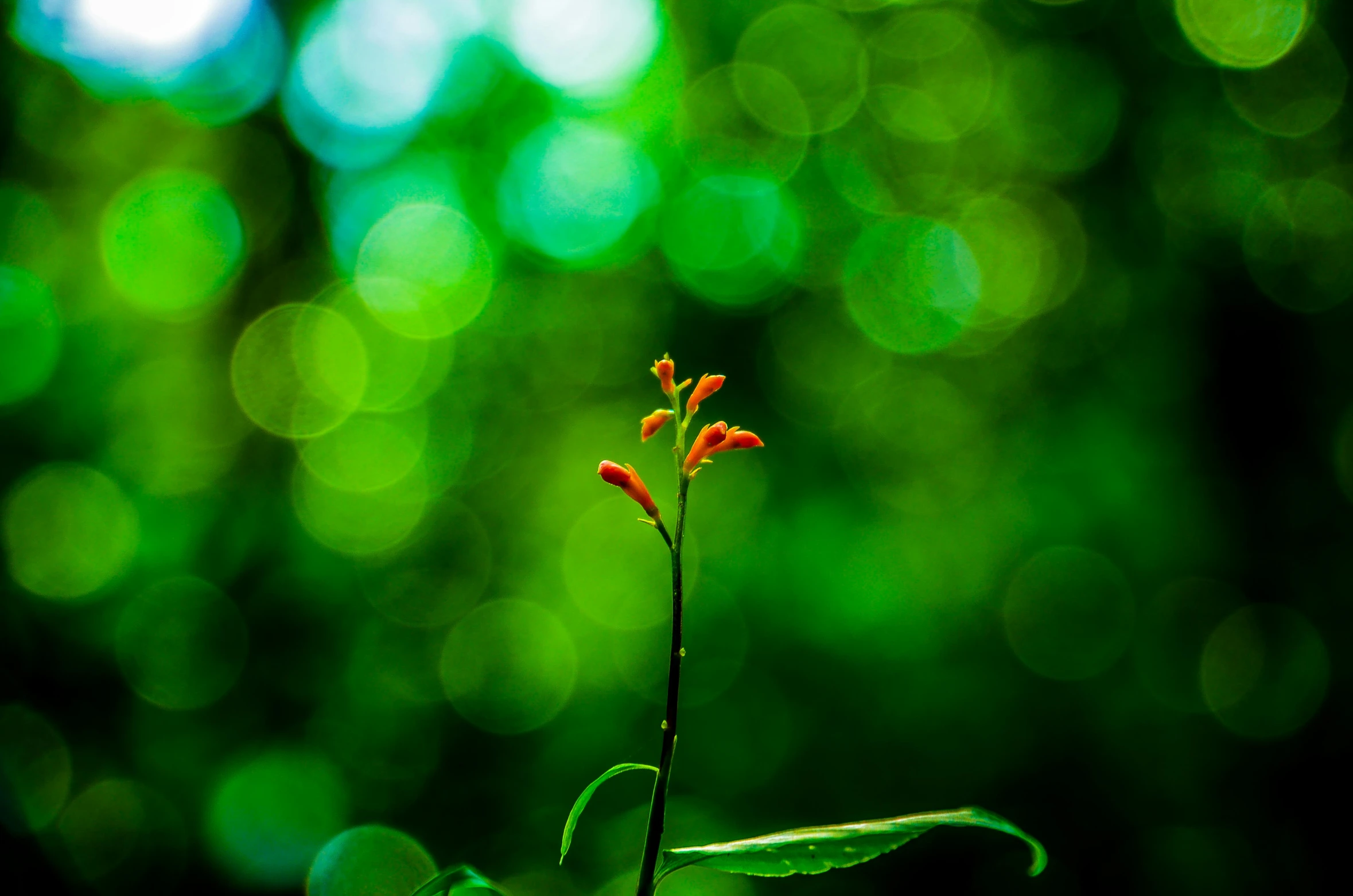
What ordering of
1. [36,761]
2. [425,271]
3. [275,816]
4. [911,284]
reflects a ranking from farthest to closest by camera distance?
[425,271] < [911,284] < [275,816] < [36,761]

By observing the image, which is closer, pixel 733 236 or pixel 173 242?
pixel 173 242

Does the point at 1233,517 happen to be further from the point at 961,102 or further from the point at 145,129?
the point at 145,129

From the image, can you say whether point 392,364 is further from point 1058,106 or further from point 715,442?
point 715,442

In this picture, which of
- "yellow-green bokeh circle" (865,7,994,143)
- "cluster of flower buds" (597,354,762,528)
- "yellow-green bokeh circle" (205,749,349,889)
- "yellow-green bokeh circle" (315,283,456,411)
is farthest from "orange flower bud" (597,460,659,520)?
"yellow-green bokeh circle" (865,7,994,143)

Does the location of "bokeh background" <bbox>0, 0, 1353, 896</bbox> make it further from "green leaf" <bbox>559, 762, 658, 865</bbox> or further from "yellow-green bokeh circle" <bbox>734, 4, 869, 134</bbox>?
"green leaf" <bbox>559, 762, 658, 865</bbox>

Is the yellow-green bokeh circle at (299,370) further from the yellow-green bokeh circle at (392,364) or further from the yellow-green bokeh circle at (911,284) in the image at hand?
the yellow-green bokeh circle at (911,284)

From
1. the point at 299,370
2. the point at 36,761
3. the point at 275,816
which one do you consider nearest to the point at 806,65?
the point at 299,370

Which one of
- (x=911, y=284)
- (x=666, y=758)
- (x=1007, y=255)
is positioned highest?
(x=1007, y=255)
